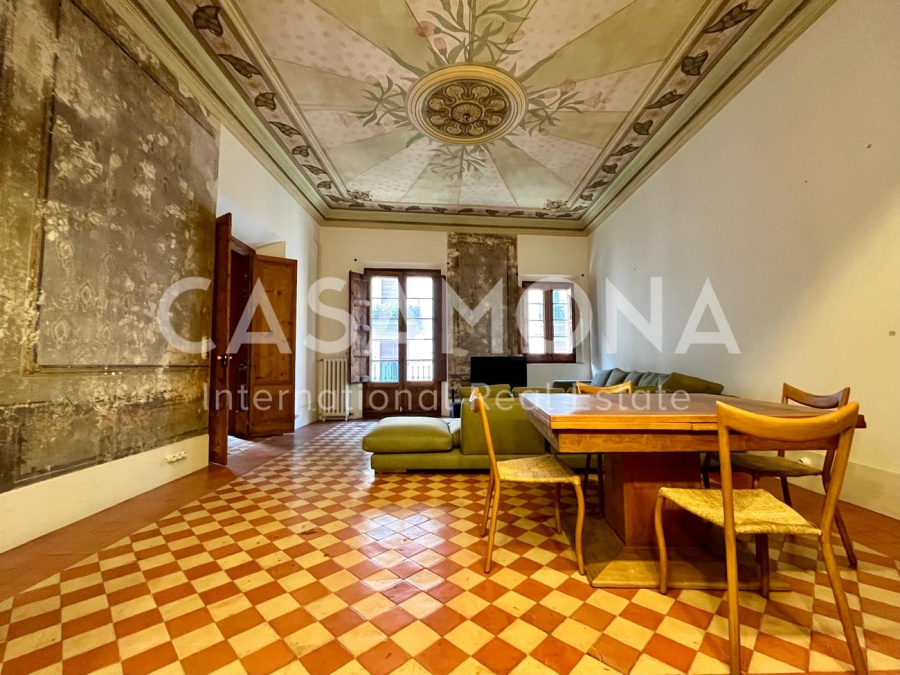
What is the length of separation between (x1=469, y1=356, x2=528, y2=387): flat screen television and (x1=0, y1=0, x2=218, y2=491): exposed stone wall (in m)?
4.42

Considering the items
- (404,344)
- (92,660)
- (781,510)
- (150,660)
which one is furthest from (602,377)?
(92,660)

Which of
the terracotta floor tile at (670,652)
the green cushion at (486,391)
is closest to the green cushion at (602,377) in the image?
the green cushion at (486,391)

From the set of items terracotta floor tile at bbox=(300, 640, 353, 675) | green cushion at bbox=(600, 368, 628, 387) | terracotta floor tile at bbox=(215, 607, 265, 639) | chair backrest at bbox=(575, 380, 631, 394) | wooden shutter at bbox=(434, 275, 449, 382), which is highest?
wooden shutter at bbox=(434, 275, 449, 382)

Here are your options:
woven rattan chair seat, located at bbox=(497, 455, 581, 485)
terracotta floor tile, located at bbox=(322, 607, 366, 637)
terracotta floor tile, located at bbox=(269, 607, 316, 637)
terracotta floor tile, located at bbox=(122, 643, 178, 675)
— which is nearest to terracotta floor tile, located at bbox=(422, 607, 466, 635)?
terracotta floor tile, located at bbox=(322, 607, 366, 637)

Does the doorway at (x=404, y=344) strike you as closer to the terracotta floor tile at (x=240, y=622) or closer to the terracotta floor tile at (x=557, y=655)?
the terracotta floor tile at (x=240, y=622)

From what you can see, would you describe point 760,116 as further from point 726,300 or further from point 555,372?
point 555,372

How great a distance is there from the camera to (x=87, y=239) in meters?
2.42

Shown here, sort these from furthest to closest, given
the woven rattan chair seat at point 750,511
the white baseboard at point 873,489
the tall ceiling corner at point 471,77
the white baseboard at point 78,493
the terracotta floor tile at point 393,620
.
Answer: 1. the tall ceiling corner at point 471,77
2. the white baseboard at point 873,489
3. the white baseboard at point 78,493
4. the terracotta floor tile at point 393,620
5. the woven rattan chair seat at point 750,511

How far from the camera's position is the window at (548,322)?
722cm

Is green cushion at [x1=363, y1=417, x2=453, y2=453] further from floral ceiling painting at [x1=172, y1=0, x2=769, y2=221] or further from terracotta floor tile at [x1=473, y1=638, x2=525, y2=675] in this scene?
floral ceiling painting at [x1=172, y1=0, x2=769, y2=221]

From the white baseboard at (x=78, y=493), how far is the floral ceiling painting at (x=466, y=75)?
3486 mm

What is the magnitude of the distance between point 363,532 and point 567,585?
1170mm

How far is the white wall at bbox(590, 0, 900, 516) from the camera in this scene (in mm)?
2355

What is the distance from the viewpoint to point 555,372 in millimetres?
7188
